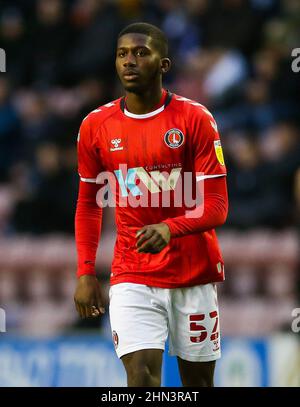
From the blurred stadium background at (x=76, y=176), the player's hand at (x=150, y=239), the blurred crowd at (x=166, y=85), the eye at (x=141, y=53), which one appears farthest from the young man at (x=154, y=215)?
the blurred crowd at (x=166, y=85)

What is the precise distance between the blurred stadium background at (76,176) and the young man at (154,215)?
2.37 metres

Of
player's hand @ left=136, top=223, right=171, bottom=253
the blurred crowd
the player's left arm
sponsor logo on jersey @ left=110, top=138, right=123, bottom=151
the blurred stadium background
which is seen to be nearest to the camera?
player's hand @ left=136, top=223, right=171, bottom=253

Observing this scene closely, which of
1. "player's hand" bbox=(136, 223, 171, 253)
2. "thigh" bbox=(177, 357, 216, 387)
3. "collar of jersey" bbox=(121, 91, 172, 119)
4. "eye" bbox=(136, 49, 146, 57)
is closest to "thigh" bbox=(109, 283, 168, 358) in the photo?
"thigh" bbox=(177, 357, 216, 387)

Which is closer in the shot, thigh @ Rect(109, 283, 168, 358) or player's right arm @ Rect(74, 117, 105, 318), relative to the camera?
thigh @ Rect(109, 283, 168, 358)

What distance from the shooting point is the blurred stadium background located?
8711mm

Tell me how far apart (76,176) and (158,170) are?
5168 mm

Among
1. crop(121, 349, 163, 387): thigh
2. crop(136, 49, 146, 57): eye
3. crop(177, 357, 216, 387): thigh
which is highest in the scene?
crop(136, 49, 146, 57): eye

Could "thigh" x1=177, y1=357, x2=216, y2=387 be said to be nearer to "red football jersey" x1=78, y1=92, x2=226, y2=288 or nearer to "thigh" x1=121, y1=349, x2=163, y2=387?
"thigh" x1=121, y1=349, x2=163, y2=387

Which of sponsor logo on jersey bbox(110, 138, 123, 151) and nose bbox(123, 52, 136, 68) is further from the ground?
nose bbox(123, 52, 136, 68)

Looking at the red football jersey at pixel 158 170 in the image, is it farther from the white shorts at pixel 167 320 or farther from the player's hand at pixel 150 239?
the player's hand at pixel 150 239

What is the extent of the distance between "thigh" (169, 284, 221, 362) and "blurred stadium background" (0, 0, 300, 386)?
89.1 inches

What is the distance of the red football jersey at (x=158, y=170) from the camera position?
6.07 m

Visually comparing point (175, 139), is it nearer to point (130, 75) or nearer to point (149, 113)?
point (149, 113)

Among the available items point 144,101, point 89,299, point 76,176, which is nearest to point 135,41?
point 144,101
